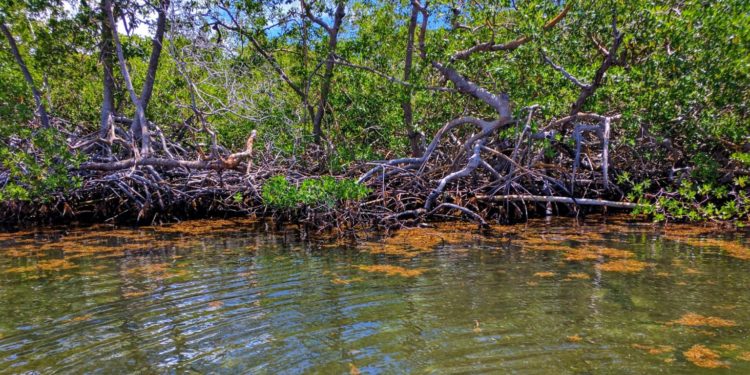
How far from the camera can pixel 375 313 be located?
348 cm

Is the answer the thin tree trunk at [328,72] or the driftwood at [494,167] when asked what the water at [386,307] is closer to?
the driftwood at [494,167]

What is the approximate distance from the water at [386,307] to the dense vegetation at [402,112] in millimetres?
1510

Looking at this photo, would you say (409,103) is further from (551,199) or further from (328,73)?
(551,199)

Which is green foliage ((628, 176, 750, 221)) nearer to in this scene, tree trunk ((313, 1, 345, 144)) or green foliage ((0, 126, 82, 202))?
tree trunk ((313, 1, 345, 144))

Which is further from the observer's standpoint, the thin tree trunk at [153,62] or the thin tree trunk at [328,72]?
the thin tree trunk at [328,72]

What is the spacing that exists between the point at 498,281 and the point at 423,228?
2832 millimetres

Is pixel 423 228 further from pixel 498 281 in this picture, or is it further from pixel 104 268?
pixel 104 268

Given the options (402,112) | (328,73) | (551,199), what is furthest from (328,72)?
(551,199)

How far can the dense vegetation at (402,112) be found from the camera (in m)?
6.70

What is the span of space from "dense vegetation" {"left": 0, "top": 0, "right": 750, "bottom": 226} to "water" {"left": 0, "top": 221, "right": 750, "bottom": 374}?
1.51 metres

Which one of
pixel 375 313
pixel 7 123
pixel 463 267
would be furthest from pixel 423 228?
pixel 7 123

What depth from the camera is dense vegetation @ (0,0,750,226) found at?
6703 mm

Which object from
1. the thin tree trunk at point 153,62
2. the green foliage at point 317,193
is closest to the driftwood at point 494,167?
the green foliage at point 317,193

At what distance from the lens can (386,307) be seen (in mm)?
3607
